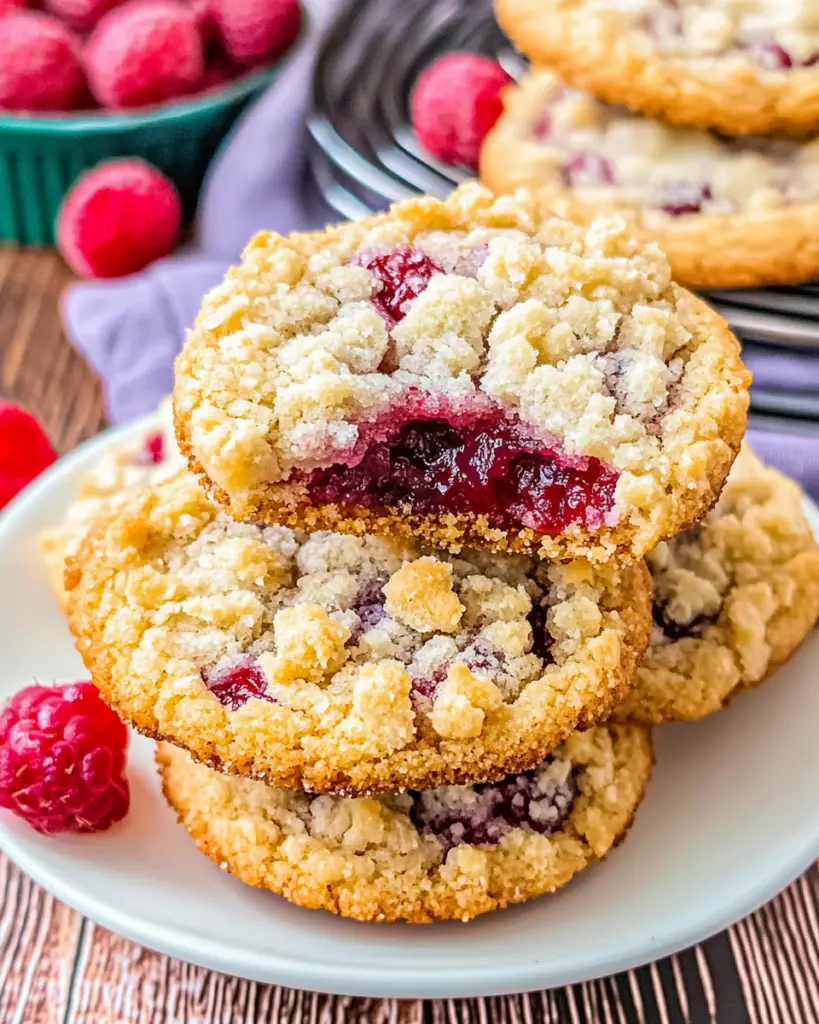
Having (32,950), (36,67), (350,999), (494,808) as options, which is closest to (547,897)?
(494,808)

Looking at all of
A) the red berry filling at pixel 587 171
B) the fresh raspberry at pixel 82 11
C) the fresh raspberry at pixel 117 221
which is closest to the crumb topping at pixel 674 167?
the red berry filling at pixel 587 171

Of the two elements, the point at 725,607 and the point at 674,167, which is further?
the point at 674,167

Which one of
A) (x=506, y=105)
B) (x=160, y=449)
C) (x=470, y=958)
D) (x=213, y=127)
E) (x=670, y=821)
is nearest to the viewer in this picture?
(x=470, y=958)

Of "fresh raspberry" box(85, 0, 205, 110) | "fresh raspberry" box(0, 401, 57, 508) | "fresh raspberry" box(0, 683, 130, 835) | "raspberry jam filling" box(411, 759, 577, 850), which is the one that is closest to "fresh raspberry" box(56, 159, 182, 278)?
"fresh raspberry" box(85, 0, 205, 110)

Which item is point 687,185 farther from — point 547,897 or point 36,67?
Answer: point 36,67

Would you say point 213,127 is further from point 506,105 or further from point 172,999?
point 172,999

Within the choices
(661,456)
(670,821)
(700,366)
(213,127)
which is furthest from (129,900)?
(213,127)

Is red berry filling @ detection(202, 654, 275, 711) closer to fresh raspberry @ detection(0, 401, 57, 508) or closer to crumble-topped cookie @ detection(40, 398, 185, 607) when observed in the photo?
crumble-topped cookie @ detection(40, 398, 185, 607)
